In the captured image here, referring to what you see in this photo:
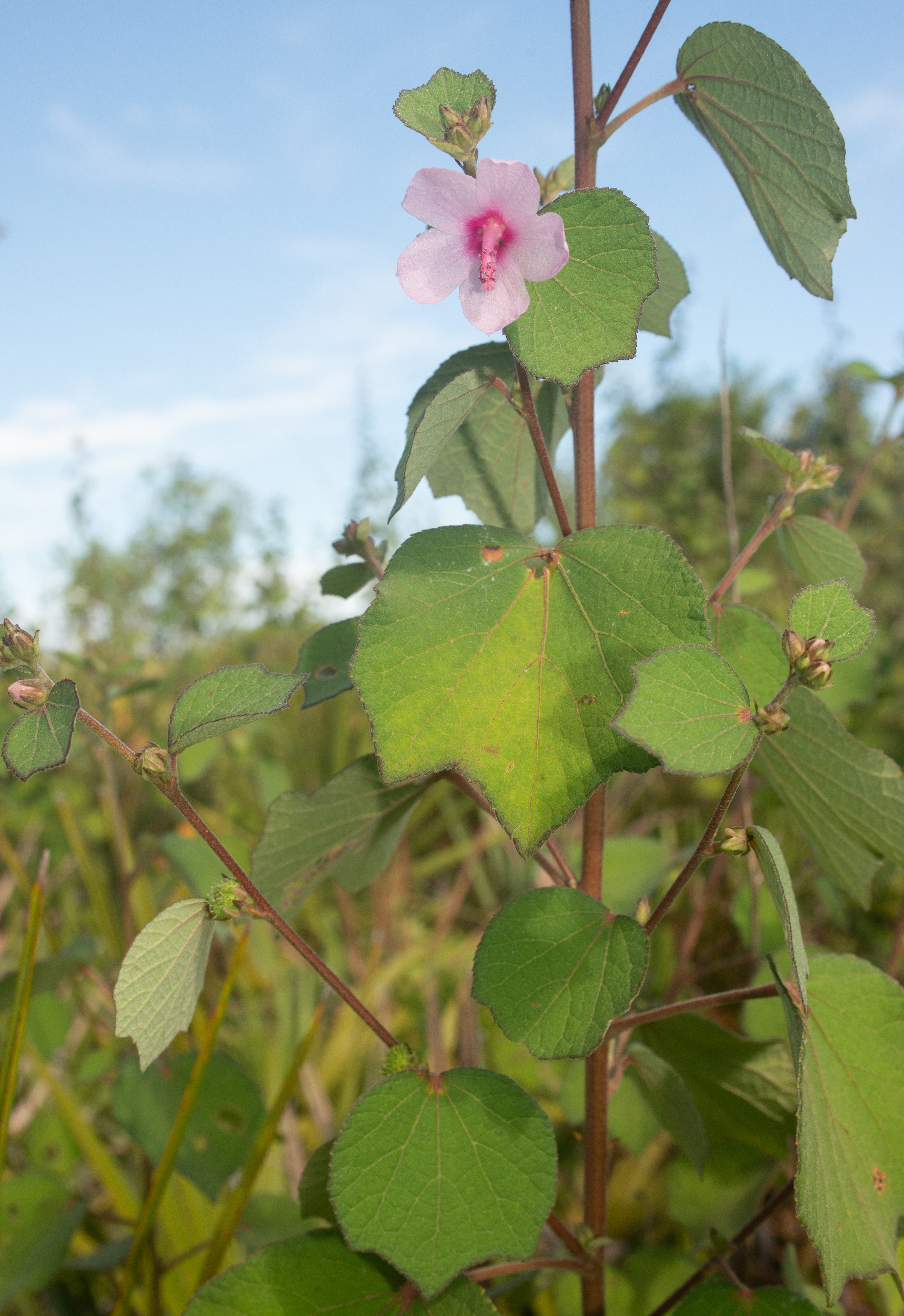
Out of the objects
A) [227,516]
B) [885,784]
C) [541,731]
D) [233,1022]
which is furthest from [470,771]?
[227,516]

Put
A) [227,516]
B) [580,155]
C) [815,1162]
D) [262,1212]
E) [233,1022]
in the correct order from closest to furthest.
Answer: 1. [815,1162]
2. [580,155]
3. [262,1212]
4. [233,1022]
5. [227,516]

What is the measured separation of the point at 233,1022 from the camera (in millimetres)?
2381

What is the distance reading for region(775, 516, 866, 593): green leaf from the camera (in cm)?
84

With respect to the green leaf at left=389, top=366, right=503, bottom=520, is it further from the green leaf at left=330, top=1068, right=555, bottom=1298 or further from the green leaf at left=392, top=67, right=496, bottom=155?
the green leaf at left=330, top=1068, right=555, bottom=1298

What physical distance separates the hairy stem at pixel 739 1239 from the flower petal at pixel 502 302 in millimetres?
784

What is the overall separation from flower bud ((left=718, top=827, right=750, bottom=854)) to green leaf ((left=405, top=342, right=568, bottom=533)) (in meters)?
0.39

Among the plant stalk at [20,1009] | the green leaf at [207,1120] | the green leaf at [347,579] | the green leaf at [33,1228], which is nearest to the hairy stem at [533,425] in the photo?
the green leaf at [347,579]

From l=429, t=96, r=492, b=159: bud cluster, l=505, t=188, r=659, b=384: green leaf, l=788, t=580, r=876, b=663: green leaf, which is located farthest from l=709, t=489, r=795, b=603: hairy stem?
l=429, t=96, r=492, b=159: bud cluster

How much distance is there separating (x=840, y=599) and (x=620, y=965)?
0.95 ft

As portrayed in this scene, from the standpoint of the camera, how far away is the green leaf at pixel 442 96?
62cm

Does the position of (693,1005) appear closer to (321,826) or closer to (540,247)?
(321,826)

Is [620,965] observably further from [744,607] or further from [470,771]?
[744,607]

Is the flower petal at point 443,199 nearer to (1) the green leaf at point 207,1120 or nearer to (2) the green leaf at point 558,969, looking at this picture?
(2) the green leaf at point 558,969

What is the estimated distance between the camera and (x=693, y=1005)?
0.70m
